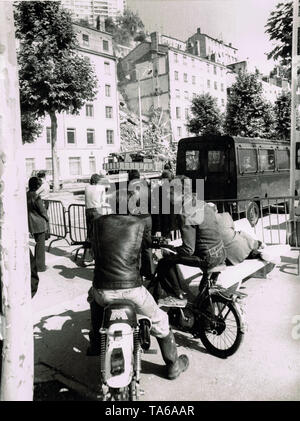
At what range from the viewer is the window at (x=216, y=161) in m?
12.7

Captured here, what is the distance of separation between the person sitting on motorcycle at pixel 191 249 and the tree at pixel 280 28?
921cm

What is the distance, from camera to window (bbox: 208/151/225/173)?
12.7 metres

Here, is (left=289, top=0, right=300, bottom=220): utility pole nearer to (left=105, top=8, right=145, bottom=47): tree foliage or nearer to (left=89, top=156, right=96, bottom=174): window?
(left=89, top=156, right=96, bottom=174): window

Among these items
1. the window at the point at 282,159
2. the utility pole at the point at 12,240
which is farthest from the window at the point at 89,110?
the utility pole at the point at 12,240

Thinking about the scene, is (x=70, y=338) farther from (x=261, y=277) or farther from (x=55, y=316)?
(x=261, y=277)

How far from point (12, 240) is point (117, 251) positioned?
85cm

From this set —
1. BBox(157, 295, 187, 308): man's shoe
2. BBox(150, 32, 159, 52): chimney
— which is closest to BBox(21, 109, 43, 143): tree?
BBox(157, 295, 187, 308): man's shoe

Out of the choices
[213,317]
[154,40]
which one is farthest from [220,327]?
[154,40]

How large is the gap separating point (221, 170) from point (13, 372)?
10707mm

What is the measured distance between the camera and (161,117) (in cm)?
6169

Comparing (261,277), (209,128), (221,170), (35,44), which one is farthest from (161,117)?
(261,277)

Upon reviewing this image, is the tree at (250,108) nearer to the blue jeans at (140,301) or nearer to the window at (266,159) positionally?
the window at (266,159)

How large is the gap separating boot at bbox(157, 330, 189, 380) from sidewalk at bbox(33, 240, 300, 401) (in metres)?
0.07

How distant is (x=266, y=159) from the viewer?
1416 cm
